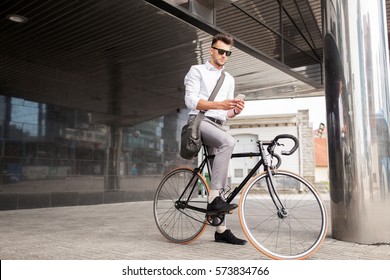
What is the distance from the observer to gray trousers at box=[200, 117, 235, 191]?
3562 millimetres

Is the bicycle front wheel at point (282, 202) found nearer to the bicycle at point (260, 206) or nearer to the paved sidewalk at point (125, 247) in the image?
the bicycle at point (260, 206)

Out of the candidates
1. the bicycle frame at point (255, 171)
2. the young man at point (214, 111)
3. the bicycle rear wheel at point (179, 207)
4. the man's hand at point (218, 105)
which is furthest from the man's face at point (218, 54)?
the bicycle rear wheel at point (179, 207)

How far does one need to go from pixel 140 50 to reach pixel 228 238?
6026 millimetres

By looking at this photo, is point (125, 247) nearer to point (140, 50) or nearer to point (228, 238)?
point (228, 238)

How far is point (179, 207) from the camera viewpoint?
402cm

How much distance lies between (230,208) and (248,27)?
7.54 meters

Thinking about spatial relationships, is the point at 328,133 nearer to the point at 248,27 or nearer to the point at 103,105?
the point at 248,27

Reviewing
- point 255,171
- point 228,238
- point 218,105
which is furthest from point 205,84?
point 228,238

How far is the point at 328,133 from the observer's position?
438 centimetres

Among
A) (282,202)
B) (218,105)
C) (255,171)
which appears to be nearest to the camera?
(282,202)

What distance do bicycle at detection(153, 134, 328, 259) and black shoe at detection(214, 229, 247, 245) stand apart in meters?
0.23

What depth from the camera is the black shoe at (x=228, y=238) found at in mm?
3876

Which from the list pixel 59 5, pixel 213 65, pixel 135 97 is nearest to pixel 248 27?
pixel 135 97

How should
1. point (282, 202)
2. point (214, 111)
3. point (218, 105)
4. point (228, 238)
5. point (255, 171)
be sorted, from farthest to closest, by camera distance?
1. point (228, 238)
2. point (214, 111)
3. point (255, 171)
4. point (218, 105)
5. point (282, 202)
